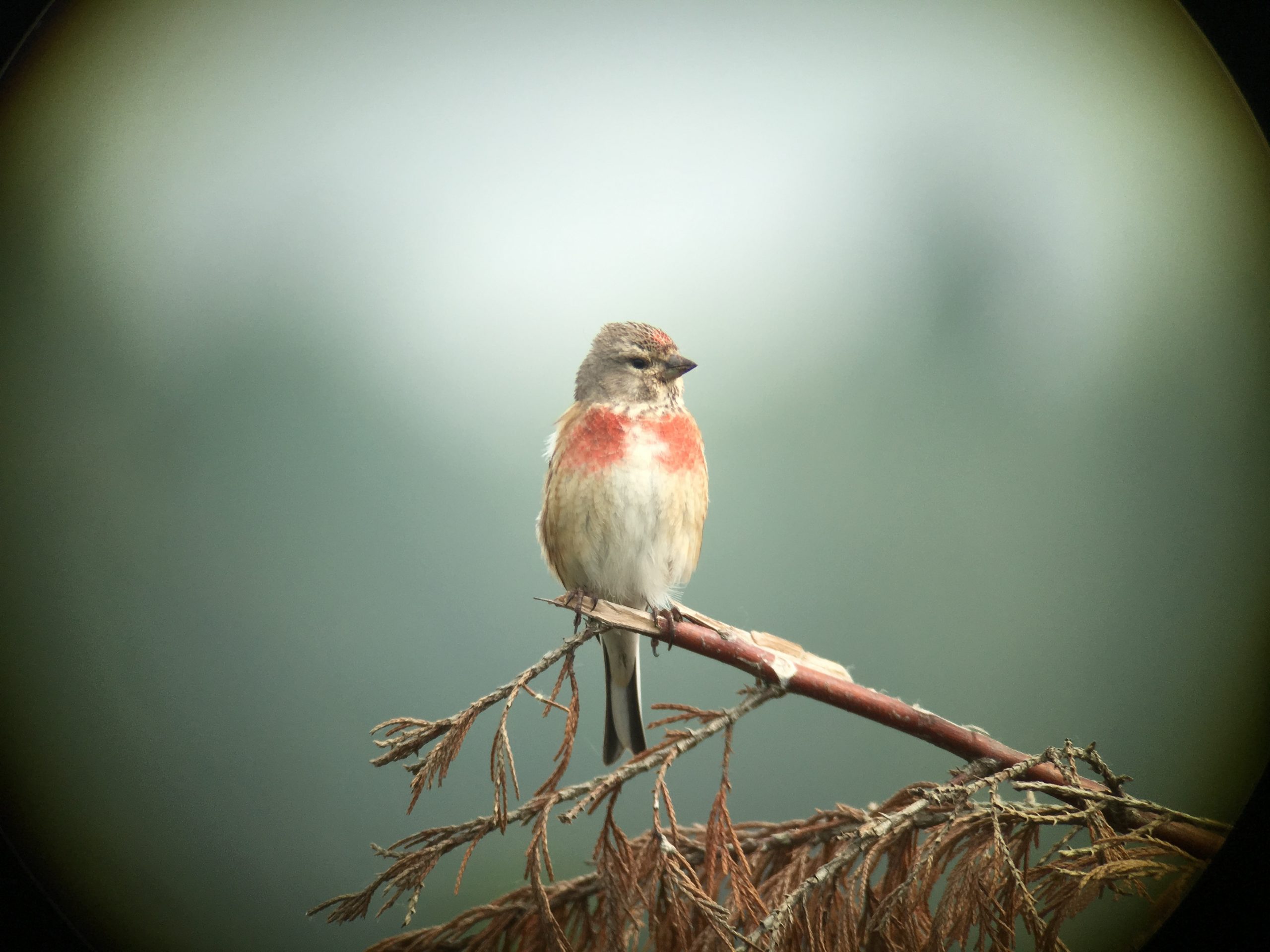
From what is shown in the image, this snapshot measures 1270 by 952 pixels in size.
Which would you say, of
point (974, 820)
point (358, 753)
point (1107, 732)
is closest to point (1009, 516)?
point (1107, 732)

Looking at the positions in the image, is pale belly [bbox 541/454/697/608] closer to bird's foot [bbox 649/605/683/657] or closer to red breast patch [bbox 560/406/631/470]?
red breast patch [bbox 560/406/631/470]

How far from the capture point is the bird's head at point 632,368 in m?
1.44

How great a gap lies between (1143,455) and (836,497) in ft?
1.57

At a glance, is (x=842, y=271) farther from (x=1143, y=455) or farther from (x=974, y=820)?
(x=974, y=820)

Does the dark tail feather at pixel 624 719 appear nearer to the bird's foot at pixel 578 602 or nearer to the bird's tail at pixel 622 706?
the bird's tail at pixel 622 706

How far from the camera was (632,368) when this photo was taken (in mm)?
1551

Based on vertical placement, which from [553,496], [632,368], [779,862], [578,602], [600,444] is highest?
[632,368]

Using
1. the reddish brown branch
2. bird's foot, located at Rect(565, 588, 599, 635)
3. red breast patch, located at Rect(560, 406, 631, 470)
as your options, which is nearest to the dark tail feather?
bird's foot, located at Rect(565, 588, 599, 635)

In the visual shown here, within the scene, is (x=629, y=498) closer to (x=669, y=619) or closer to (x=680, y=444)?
(x=680, y=444)

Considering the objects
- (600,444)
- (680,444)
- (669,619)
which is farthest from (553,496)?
(669,619)

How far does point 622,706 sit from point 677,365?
614 millimetres

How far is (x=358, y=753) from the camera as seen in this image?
1.32 metres

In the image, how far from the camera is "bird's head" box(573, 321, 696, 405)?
1.44 m

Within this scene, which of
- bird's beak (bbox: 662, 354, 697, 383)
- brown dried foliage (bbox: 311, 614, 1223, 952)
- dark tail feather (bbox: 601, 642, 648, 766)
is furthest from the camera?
dark tail feather (bbox: 601, 642, 648, 766)
